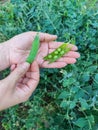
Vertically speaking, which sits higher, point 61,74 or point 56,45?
point 56,45

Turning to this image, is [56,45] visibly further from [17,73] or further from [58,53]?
[17,73]

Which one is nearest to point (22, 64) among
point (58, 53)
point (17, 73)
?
point (17, 73)

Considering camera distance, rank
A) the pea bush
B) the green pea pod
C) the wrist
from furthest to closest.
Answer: the wrist < the green pea pod < the pea bush

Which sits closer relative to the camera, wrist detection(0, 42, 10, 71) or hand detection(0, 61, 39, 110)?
hand detection(0, 61, 39, 110)

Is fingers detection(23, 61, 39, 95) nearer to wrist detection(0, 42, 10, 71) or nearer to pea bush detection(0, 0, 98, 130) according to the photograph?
pea bush detection(0, 0, 98, 130)

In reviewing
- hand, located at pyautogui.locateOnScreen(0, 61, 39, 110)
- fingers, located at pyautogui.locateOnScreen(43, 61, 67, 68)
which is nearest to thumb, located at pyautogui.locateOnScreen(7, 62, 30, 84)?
hand, located at pyautogui.locateOnScreen(0, 61, 39, 110)

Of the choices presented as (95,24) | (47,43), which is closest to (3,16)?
(47,43)

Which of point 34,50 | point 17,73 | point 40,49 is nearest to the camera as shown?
point 17,73
